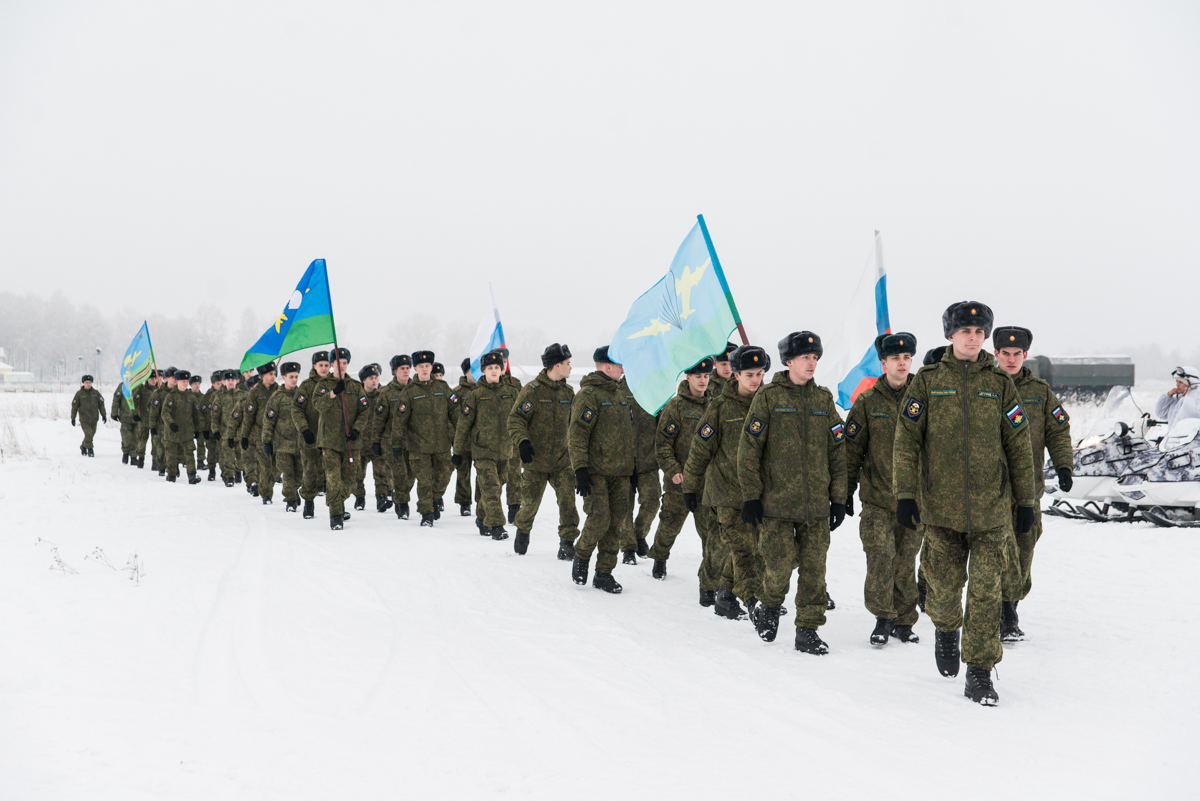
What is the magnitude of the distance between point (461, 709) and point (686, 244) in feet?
13.8

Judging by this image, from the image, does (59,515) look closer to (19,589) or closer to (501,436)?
(19,589)

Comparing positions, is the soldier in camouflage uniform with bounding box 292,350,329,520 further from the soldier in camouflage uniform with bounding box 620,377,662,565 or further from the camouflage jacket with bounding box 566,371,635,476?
the camouflage jacket with bounding box 566,371,635,476

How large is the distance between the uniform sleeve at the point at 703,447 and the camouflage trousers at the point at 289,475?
802cm

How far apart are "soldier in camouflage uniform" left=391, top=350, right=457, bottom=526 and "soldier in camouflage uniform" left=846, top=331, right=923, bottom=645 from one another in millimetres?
7033

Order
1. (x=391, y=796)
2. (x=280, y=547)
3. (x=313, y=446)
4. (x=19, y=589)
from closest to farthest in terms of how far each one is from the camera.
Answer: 1. (x=391, y=796)
2. (x=19, y=589)
3. (x=280, y=547)
4. (x=313, y=446)

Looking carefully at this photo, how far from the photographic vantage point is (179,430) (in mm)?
17766

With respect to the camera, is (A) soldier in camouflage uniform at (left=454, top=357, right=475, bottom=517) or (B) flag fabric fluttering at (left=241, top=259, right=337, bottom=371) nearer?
(B) flag fabric fluttering at (left=241, top=259, right=337, bottom=371)

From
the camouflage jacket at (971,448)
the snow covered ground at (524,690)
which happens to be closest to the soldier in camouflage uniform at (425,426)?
the snow covered ground at (524,690)

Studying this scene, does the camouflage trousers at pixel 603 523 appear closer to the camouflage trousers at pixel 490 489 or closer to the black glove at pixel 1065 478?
the camouflage trousers at pixel 490 489

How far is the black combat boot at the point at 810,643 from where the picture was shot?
5629 mm

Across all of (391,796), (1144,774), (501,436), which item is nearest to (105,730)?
(391,796)

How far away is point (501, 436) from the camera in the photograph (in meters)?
10.7

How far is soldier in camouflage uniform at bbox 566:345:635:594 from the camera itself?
7.59 meters

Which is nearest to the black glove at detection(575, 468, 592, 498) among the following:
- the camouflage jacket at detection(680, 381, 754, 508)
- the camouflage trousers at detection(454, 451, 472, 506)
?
the camouflage jacket at detection(680, 381, 754, 508)
